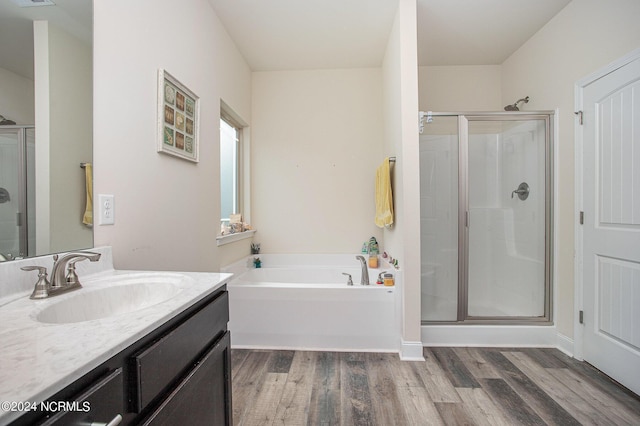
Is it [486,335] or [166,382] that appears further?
[486,335]

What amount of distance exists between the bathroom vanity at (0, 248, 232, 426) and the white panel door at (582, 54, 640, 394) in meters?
2.31

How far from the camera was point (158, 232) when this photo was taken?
1462 mm

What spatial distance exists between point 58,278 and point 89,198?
0.35 m

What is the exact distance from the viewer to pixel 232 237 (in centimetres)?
239

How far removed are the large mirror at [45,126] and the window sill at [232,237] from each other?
1095 mm

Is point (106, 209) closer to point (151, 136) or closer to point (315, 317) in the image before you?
point (151, 136)

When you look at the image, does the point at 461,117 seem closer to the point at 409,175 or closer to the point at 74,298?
the point at 409,175

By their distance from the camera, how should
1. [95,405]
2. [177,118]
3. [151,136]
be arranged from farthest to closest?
1. [177,118]
2. [151,136]
3. [95,405]

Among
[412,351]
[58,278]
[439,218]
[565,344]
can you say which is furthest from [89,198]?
[565,344]

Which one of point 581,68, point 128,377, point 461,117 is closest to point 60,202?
point 128,377

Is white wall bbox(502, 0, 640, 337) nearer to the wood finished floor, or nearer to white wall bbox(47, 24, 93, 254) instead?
the wood finished floor

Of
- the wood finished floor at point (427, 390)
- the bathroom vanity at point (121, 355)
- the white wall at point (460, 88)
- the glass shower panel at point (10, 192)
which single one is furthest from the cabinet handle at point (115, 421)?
the white wall at point (460, 88)

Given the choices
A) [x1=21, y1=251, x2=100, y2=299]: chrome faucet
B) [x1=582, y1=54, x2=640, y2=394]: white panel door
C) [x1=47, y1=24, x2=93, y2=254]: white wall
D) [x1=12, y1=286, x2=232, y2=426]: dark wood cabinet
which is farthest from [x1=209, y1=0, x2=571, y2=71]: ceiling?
[x1=12, y1=286, x2=232, y2=426]: dark wood cabinet

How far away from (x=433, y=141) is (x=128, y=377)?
2.43 metres
